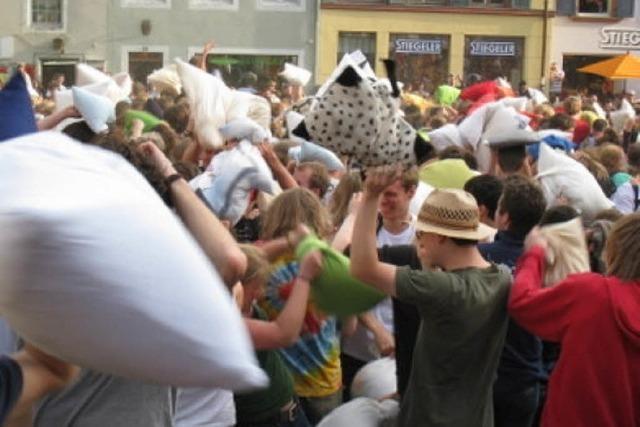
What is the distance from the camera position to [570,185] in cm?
673

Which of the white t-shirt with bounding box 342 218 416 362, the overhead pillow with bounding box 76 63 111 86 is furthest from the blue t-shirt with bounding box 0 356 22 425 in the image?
the overhead pillow with bounding box 76 63 111 86

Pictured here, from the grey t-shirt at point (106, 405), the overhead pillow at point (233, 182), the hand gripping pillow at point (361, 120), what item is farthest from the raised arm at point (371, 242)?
the overhead pillow at point (233, 182)

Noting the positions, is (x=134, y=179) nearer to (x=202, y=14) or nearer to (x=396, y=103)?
(x=396, y=103)

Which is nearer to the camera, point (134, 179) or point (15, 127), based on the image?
point (134, 179)

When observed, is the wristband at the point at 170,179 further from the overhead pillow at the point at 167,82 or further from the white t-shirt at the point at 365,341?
the overhead pillow at the point at 167,82

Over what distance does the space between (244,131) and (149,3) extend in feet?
89.6

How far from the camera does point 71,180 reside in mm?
1892

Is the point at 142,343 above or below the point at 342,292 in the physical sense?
above

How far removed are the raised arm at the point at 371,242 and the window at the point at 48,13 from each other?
30423 millimetres

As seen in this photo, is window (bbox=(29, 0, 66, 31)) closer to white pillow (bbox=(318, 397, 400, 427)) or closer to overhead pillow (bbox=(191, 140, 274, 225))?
overhead pillow (bbox=(191, 140, 274, 225))

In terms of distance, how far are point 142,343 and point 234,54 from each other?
3202 centimetres

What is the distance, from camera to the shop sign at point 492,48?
34875 millimetres

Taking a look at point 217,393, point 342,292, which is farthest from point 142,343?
point 217,393

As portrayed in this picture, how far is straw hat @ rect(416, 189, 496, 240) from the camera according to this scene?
405cm
